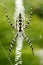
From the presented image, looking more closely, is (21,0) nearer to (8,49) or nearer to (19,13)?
(19,13)

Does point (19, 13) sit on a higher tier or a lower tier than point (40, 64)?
higher

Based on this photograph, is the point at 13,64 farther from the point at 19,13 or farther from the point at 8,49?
the point at 19,13

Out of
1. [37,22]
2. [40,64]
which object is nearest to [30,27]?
[37,22]

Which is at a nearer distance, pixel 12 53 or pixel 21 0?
pixel 12 53

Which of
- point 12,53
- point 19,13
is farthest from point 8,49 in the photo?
point 19,13

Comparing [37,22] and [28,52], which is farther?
[37,22]

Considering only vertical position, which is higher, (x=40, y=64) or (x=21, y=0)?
(x=21, y=0)
